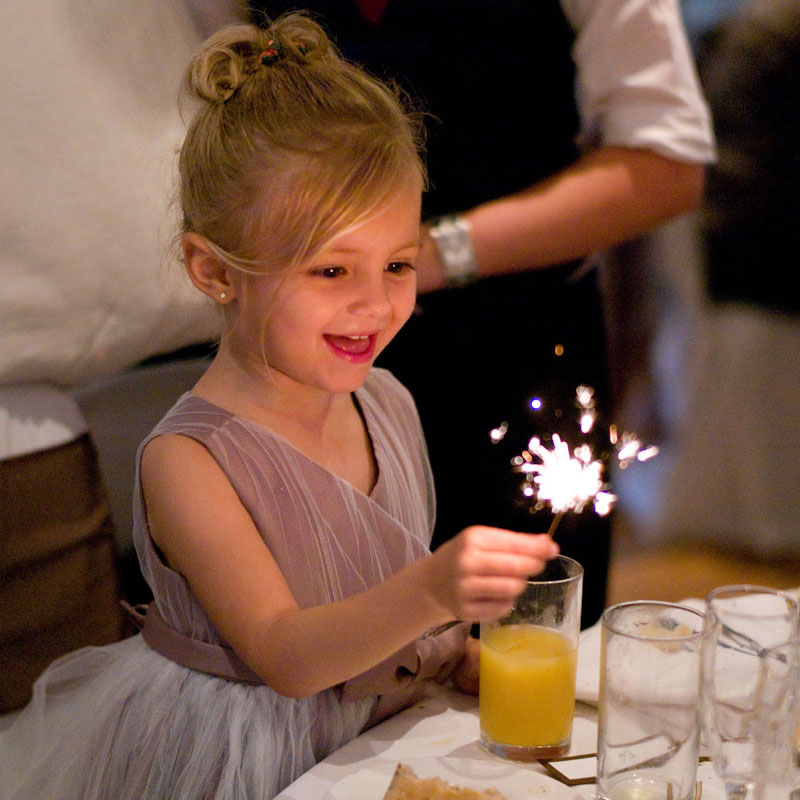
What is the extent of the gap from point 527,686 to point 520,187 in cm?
69

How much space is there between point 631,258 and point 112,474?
6.47 ft

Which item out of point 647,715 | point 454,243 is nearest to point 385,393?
point 454,243

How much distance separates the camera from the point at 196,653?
38.0 inches

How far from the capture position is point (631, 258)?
116 inches

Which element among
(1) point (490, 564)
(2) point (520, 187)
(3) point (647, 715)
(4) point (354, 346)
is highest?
(2) point (520, 187)

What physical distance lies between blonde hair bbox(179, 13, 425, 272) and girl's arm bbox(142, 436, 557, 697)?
0.69 feet

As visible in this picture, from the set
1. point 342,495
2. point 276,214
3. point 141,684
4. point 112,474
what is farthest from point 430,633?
point 112,474

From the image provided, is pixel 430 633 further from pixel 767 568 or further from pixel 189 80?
pixel 767 568

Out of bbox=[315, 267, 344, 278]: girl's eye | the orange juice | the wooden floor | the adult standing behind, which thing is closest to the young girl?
bbox=[315, 267, 344, 278]: girl's eye

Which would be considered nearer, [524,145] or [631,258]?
[524,145]

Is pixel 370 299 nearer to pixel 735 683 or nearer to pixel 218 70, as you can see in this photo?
pixel 218 70

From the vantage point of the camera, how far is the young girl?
2.93 ft

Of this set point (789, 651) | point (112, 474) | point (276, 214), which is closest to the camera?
point (789, 651)

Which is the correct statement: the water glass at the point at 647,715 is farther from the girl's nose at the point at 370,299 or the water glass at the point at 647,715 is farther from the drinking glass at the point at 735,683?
the girl's nose at the point at 370,299
